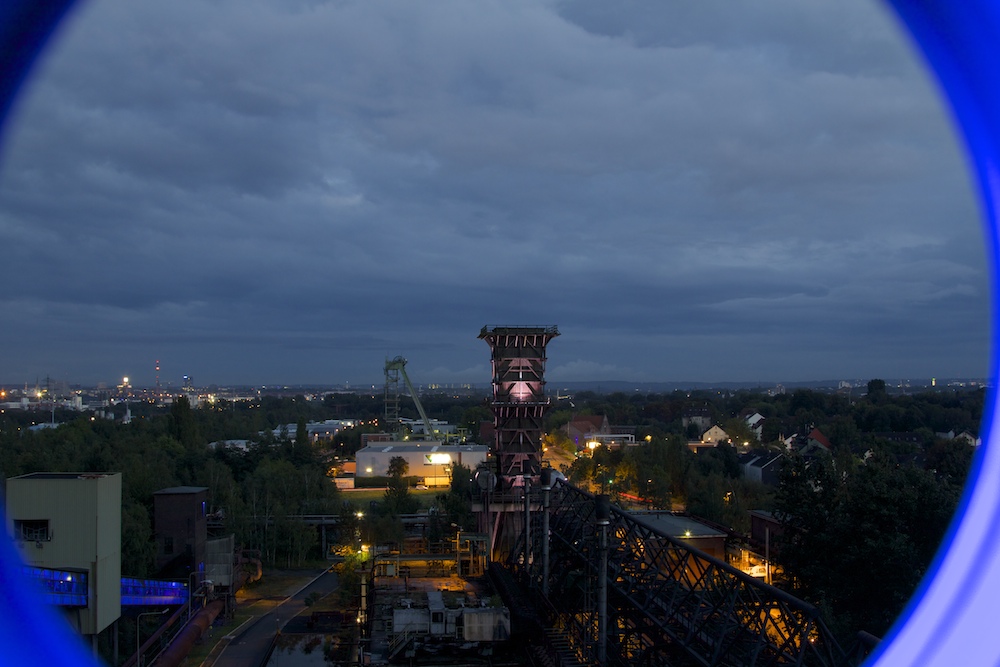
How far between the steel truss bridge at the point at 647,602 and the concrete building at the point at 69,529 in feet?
33.4

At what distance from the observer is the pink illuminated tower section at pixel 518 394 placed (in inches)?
958

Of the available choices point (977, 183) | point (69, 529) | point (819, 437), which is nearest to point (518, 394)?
point (69, 529)

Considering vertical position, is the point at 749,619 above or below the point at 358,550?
above

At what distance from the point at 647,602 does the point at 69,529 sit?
41.8 feet

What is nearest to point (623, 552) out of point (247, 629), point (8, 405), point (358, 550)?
point (247, 629)

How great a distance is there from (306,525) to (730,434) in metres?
47.8

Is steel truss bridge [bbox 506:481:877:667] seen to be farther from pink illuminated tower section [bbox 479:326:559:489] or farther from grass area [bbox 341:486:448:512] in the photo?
grass area [bbox 341:486:448:512]

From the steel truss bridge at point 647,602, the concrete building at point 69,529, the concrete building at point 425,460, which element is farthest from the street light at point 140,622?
the concrete building at point 425,460

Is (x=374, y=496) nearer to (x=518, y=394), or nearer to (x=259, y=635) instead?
(x=259, y=635)

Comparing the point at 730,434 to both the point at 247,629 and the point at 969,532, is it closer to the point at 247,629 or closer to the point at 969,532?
the point at 247,629

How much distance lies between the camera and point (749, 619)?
10.1 metres

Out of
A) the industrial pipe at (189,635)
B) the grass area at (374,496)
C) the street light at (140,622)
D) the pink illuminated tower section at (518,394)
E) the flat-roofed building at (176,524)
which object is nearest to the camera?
the street light at (140,622)

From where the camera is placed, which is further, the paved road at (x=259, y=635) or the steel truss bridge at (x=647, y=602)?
the paved road at (x=259, y=635)

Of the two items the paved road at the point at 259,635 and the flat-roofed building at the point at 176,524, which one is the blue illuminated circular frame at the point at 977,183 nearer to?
the paved road at the point at 259,635
